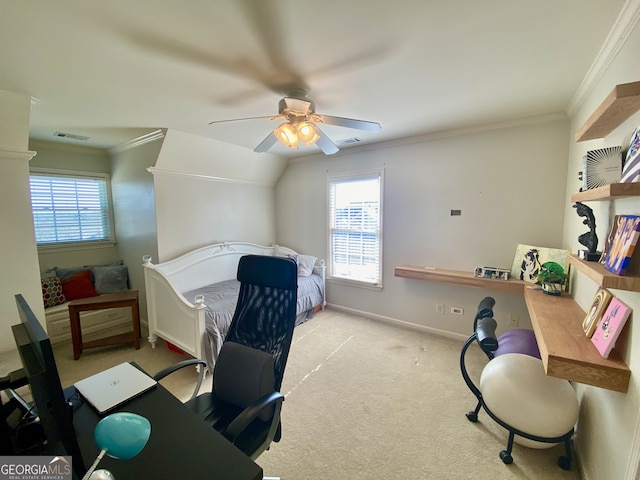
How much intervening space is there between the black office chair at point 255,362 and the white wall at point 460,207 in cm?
233

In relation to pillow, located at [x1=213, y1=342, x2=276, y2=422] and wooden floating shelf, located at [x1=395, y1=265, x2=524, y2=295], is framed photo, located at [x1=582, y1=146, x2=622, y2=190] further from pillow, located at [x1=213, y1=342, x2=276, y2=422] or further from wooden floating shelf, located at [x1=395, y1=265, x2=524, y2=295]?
pillow, located at [x1=213, y1=342, x2=276, y2=422]

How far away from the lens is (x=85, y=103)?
2.23 m

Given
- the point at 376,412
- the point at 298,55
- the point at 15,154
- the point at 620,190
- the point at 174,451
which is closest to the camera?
the point at 174,451

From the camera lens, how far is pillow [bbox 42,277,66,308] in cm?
321

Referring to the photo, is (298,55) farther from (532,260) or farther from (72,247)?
(72,247)

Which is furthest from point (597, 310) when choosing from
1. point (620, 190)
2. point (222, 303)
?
point (222, 303)

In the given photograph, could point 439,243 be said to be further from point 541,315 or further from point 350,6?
point 350,6

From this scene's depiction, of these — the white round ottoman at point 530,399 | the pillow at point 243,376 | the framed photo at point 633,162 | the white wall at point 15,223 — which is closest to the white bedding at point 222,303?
the pillow at point 243,376

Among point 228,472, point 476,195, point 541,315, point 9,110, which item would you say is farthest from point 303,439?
point 9,110

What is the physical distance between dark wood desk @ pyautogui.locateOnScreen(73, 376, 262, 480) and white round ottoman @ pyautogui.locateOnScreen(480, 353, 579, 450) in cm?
161

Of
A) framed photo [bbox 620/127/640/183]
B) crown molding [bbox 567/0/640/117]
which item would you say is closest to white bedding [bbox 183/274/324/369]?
framed photo [bbox 620/127/640/183]

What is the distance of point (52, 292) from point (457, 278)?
15.9 feet

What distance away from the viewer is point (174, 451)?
90cm

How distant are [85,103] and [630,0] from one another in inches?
140
